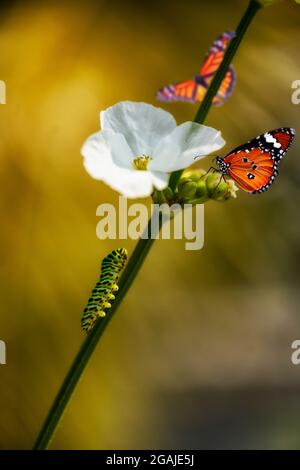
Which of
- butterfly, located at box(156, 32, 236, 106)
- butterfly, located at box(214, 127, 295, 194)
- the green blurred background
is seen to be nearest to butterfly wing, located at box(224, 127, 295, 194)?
butterfly, located at box(214, 127, 295, 194)

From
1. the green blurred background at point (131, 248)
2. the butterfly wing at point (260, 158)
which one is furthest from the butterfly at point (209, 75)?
the green blurred background at point (131, 248)

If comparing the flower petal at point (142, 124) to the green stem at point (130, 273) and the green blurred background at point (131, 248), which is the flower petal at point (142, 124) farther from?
the green blurred background at point (131, 248)

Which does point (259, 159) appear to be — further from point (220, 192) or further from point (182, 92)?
point (182, 92)

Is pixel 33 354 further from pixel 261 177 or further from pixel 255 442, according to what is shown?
pixel 261 177

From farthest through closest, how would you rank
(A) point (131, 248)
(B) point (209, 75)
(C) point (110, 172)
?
1. (A) point (131, 248)
2. (B) point (209, 75)
3. (C) point (110, 172)

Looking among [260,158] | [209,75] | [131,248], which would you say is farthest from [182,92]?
[131,248]

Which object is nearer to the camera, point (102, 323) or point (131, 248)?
point (102, 323)

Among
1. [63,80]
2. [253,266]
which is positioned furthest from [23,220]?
[253,266]
